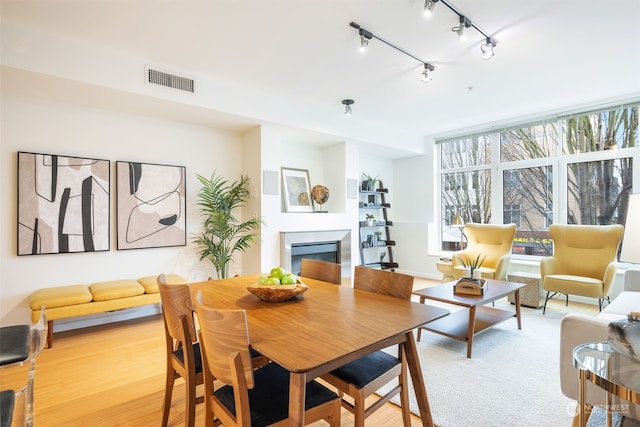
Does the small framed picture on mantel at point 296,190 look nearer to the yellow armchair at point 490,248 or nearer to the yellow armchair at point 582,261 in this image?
the yellow armchair at point 490,248

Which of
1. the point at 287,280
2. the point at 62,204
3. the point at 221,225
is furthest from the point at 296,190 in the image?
the point at 287,280

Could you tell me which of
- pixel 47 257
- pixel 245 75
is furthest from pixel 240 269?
pixel 245 75

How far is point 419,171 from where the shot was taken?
6.26 meters

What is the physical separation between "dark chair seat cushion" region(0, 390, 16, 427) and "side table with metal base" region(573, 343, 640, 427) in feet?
6.53

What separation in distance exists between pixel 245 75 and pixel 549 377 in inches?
150

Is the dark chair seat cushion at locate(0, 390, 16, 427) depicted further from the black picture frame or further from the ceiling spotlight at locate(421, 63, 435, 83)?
the ceiling spotlight at locate(421, 63, 435, 83)

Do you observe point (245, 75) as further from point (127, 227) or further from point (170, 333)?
point (170, 333)

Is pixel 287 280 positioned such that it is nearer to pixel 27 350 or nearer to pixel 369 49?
pixel 27 350

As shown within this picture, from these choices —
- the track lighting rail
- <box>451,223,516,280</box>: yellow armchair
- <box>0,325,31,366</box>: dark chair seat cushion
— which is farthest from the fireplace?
<box>0,325,31,366</box>: dark chair seat cushion

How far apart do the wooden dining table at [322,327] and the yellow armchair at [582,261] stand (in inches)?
120

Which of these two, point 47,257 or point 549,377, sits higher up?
point 47,257

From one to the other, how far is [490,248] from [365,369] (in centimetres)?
377

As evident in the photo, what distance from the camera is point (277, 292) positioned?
5.02ft

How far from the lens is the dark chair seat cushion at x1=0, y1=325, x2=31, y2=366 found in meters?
1.52
